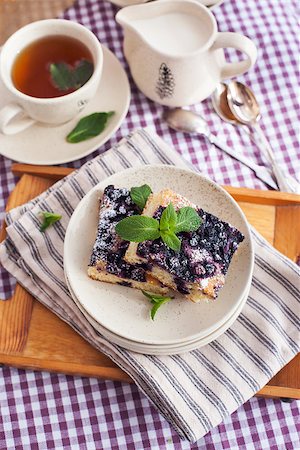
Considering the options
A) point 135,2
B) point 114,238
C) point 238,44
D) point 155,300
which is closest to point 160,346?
point 155,300

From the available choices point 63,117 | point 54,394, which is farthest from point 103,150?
point 54,394

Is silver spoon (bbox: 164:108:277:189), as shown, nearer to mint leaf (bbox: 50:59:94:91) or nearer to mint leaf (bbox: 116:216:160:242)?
mint leaf (bbox: 50:59:94:91)

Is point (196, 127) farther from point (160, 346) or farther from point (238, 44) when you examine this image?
point (160, 346)

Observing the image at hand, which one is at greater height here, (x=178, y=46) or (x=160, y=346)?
(x=178, y=46)

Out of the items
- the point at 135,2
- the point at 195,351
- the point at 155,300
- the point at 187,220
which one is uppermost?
the point at 135,2

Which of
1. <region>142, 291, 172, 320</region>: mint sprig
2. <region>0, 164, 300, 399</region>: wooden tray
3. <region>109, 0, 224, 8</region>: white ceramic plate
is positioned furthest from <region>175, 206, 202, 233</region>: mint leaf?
<region>109, 0, 224, 8</region>: white ceramic plate

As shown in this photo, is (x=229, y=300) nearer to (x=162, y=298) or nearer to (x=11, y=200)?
(x=162, y=298)

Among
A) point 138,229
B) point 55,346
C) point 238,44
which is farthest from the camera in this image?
point 238,44
